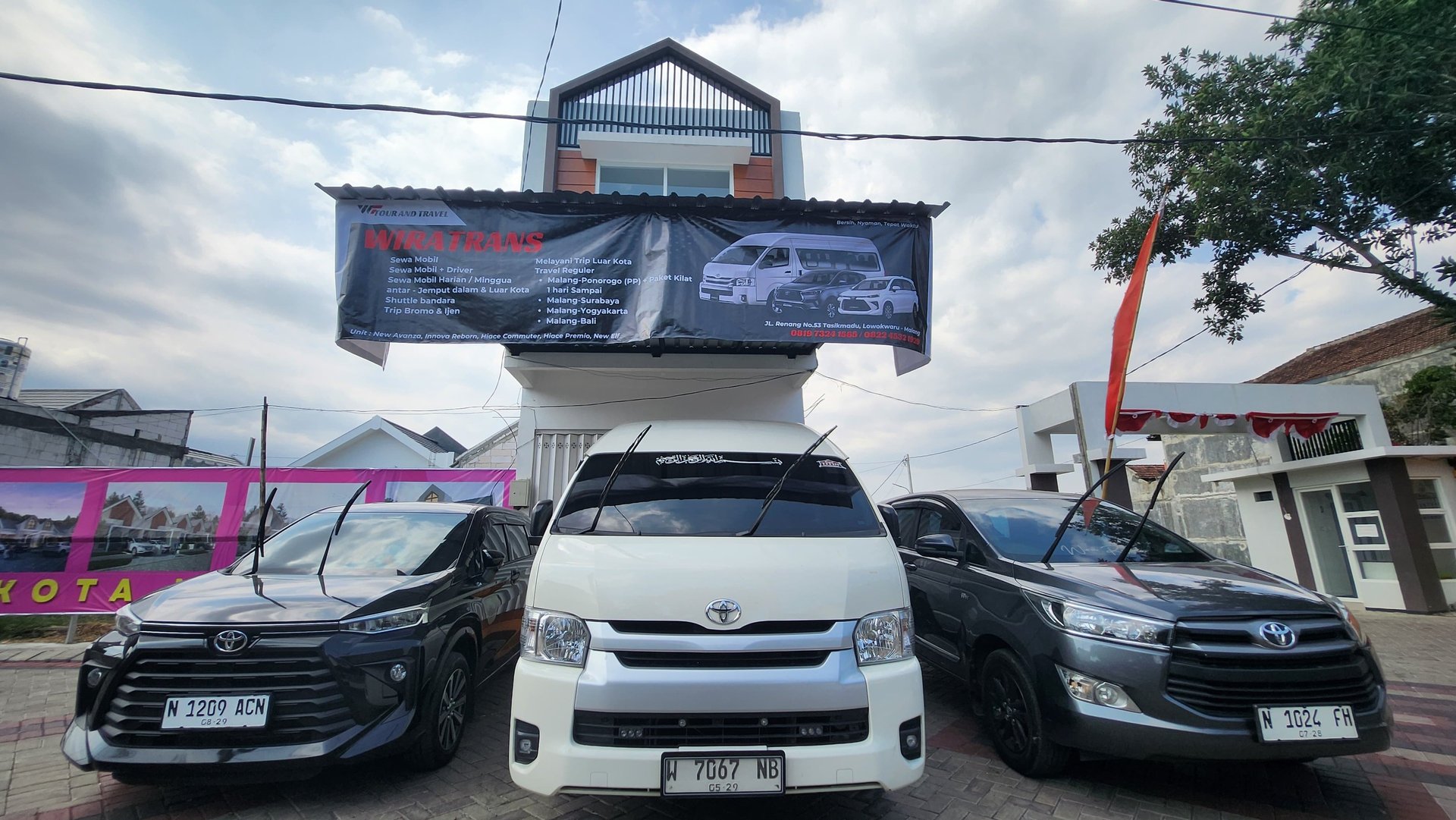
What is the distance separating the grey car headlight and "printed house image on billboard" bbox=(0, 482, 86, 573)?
35.7 feet

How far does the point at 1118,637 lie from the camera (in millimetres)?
3008

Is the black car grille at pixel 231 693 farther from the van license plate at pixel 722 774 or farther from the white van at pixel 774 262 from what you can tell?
the white van at pixel 774 262

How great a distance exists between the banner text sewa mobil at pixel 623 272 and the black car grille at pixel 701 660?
4.39m

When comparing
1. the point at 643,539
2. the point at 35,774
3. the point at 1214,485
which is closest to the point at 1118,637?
the point at 643,539

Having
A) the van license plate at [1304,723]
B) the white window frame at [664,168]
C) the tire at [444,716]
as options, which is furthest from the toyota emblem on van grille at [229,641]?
the white window frame at [664,168]

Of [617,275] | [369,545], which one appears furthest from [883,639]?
[617,275]

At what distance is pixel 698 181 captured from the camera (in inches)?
405

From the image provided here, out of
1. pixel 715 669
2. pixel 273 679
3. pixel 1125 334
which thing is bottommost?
pixel 273 679

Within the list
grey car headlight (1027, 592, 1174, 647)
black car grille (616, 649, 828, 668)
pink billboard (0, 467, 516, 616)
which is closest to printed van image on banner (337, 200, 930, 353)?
pink billboard (0, 467, 516, 616)

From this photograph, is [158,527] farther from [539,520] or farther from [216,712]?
[539,520]

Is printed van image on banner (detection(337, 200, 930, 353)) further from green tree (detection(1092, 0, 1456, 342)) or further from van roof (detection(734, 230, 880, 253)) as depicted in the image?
green tree (detection(1092, 0, 1456, 342))

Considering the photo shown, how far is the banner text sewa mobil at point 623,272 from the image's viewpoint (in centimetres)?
646

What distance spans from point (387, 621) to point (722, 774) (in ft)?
6.82

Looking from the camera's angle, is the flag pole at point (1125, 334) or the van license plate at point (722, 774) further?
the flag pole at point (1125, 334)
